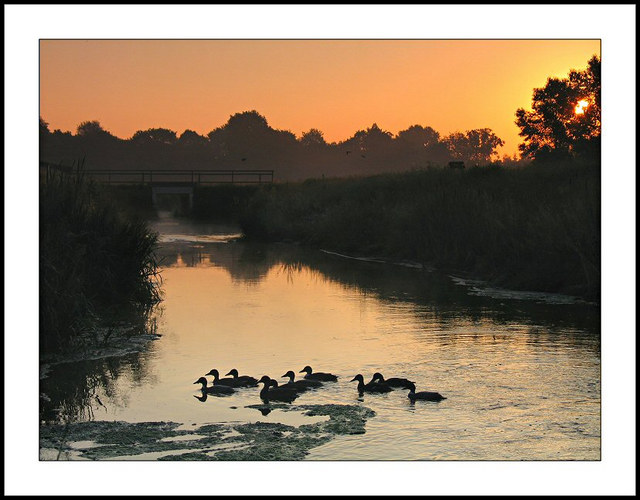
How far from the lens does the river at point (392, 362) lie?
456 inches

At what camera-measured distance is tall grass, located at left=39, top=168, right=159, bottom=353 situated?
16.0m

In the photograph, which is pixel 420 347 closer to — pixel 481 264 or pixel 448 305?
pixel 448 305

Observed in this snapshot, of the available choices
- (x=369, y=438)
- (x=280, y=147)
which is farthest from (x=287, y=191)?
(x=280, y=147)

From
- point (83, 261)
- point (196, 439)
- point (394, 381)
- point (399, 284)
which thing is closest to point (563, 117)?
point (399, 284)

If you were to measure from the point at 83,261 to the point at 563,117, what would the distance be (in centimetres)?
4367

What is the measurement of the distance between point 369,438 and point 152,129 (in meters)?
145

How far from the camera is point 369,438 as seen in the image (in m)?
11.4

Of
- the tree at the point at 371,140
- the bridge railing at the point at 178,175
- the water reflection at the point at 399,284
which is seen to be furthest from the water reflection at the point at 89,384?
the tree at the point at 371,140

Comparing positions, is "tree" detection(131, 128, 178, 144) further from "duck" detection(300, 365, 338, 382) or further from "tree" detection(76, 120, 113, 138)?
"duck" detection(300, 365, 338, 382)

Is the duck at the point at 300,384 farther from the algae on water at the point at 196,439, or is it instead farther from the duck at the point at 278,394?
the algae on water at the point at 196,439

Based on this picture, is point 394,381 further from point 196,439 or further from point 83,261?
point 83,261

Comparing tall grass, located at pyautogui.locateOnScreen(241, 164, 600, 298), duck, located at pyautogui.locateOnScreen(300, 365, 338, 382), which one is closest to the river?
duck, located at pyautogui.locateOnScreen(300, 365, 338, 382)

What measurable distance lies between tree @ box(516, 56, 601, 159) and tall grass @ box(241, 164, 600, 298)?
969 cm

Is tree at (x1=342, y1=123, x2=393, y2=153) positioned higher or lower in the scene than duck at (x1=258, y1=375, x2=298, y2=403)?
higher
